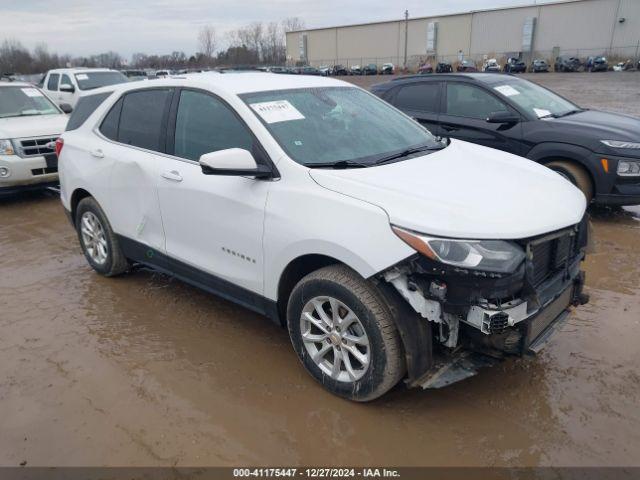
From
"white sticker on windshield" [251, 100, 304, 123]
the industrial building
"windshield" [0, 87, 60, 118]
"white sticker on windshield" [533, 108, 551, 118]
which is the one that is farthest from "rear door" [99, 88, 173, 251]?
the industrial building

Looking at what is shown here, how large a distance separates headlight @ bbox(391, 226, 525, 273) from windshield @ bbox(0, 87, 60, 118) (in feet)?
27.7

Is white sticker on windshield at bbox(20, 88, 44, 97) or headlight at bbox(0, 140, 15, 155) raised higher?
white sticker on windshield at bbox(20, 88, 44, 97)

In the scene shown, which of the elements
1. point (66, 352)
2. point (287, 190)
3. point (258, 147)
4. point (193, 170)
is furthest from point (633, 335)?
point (66, 352)

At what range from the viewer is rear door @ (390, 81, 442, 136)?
Result: 710cm

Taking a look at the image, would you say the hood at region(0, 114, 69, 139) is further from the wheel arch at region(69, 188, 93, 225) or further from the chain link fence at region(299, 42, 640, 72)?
the chain link fence at region(299, 42, 640, 72)

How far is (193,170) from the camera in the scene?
12.0ft

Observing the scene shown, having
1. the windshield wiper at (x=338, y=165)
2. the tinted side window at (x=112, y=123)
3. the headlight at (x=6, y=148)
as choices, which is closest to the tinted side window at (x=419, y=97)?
the tinted side window at (x=112, y=123)

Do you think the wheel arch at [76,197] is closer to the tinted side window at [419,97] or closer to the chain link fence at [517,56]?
the tinted side window at [419,97]

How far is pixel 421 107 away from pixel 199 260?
4684mm

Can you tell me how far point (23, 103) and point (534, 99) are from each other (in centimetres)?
820

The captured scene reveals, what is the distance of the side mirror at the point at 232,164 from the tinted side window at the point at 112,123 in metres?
1.83

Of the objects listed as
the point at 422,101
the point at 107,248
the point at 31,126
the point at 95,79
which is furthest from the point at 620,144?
the point at 95,79

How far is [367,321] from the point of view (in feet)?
8.93

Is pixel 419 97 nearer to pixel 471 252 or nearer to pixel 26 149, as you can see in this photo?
pixel 471 252
